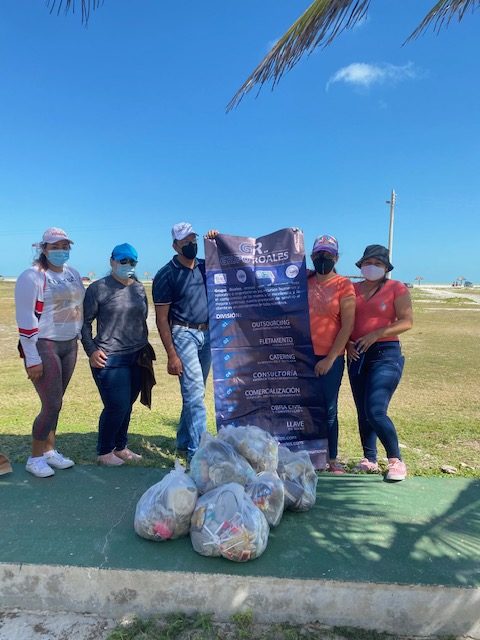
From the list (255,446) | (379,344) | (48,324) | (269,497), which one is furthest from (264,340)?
(48,324)

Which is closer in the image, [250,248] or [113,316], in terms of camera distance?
[113,316]

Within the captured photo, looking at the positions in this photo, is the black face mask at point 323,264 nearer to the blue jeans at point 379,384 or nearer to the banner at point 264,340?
the banner at point 264,340

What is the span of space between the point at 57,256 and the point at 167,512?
2132 mm

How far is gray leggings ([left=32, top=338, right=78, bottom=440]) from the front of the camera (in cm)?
387

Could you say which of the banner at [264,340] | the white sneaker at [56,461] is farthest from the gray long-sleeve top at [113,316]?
the white sneaker at [56,461]

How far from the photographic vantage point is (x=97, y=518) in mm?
3266

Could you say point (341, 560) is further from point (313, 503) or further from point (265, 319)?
point (265, 319)

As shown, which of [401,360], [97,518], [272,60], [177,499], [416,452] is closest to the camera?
[177,499]

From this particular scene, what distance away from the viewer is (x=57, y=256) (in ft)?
12.7

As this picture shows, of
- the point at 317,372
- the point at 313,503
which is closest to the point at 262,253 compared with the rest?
the point at 317,372

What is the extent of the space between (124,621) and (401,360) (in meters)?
2.82

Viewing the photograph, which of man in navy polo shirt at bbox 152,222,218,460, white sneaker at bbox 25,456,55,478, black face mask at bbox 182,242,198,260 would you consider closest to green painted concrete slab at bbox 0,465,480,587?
white sneaker at bbox 25,456,55,478

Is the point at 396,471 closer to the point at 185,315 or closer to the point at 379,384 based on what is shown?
the point at 379,384

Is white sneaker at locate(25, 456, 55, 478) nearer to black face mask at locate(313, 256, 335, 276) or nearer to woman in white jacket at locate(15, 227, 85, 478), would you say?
woman in white jacket at locate(15, 227, 85, 478)
